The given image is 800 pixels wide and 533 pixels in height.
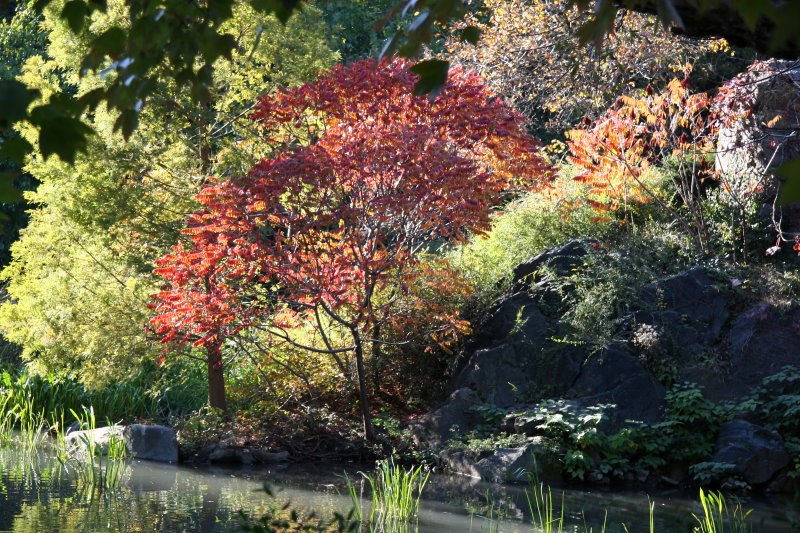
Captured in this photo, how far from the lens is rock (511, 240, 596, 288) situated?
9.39 meters

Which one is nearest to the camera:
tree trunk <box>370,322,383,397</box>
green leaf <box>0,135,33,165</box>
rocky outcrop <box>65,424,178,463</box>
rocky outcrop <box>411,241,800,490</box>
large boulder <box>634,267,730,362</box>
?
green leaf <box>0,135,33,165</box>

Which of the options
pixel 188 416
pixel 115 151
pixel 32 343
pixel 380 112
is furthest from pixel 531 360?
pixel 32 343

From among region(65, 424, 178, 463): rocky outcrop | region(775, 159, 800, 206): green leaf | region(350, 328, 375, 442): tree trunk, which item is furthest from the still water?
region(775, 159, 800, 206): green leaf

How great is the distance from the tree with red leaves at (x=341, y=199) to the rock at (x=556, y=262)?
155 centimetres

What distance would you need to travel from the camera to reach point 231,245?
781cm

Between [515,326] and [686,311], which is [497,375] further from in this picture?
[686,311]

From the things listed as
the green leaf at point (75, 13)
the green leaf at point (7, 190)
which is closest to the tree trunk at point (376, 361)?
the green leaf at point (75, 13)

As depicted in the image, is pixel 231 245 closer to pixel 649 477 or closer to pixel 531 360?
pixel 531 360

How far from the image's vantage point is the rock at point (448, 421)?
321 inches

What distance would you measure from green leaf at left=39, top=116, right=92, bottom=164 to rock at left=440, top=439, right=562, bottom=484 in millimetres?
6237

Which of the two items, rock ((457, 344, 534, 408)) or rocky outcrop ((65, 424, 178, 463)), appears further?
rock ((457, 344, 534, 408))

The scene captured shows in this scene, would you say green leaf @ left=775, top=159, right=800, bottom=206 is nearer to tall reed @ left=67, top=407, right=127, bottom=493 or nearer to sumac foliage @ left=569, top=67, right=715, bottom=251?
tall reed @ left=67, top=407, right=127, bottom=493

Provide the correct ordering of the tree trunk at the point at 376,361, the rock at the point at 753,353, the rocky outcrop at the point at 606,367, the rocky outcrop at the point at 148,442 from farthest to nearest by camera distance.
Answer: the tree trunk at the point at 376,361
the rock at the point at 753,353
the rocky outcrop at the point at 148,442
the rocky outcrop at the point at 606,367

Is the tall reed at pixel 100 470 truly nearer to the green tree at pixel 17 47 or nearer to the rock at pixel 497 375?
the rock at pixel 497 375
